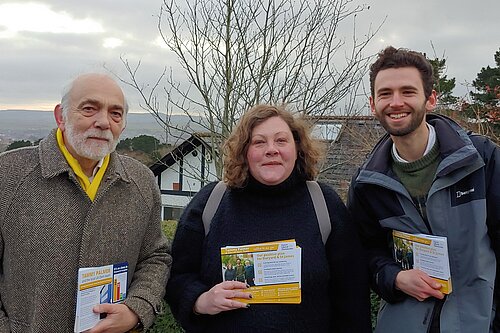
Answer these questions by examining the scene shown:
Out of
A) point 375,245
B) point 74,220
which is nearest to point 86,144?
point 74,220

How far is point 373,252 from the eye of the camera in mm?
2910

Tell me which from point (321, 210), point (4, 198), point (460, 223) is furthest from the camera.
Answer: point (321, 210)

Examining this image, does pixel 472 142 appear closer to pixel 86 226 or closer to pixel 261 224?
pixel 261 224

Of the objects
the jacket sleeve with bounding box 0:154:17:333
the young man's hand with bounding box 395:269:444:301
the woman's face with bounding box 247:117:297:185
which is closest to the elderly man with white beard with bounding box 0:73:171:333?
the jacket sleeve with bounding box 0:154:17:333

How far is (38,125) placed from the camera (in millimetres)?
3578

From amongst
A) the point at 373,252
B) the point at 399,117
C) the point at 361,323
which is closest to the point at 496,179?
the point at 399,117

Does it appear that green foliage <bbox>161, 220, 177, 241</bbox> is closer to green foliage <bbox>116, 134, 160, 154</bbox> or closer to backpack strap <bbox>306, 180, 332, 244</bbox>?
backpack strap <bbox>306, 180, 332, 244</bbox>

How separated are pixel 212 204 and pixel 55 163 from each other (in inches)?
32.0

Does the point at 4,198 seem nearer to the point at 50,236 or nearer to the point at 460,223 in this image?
the point at 50,236

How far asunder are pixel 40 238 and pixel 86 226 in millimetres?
207

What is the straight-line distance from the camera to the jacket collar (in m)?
2.47

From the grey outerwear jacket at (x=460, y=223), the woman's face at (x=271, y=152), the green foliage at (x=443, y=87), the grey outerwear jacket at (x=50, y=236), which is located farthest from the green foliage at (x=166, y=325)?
the green foliage at (x=443, y=87)

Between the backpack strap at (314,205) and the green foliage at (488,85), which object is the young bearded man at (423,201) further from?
the green foliage at (488,85)

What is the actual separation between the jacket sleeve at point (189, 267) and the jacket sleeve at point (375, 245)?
82 centimetres
